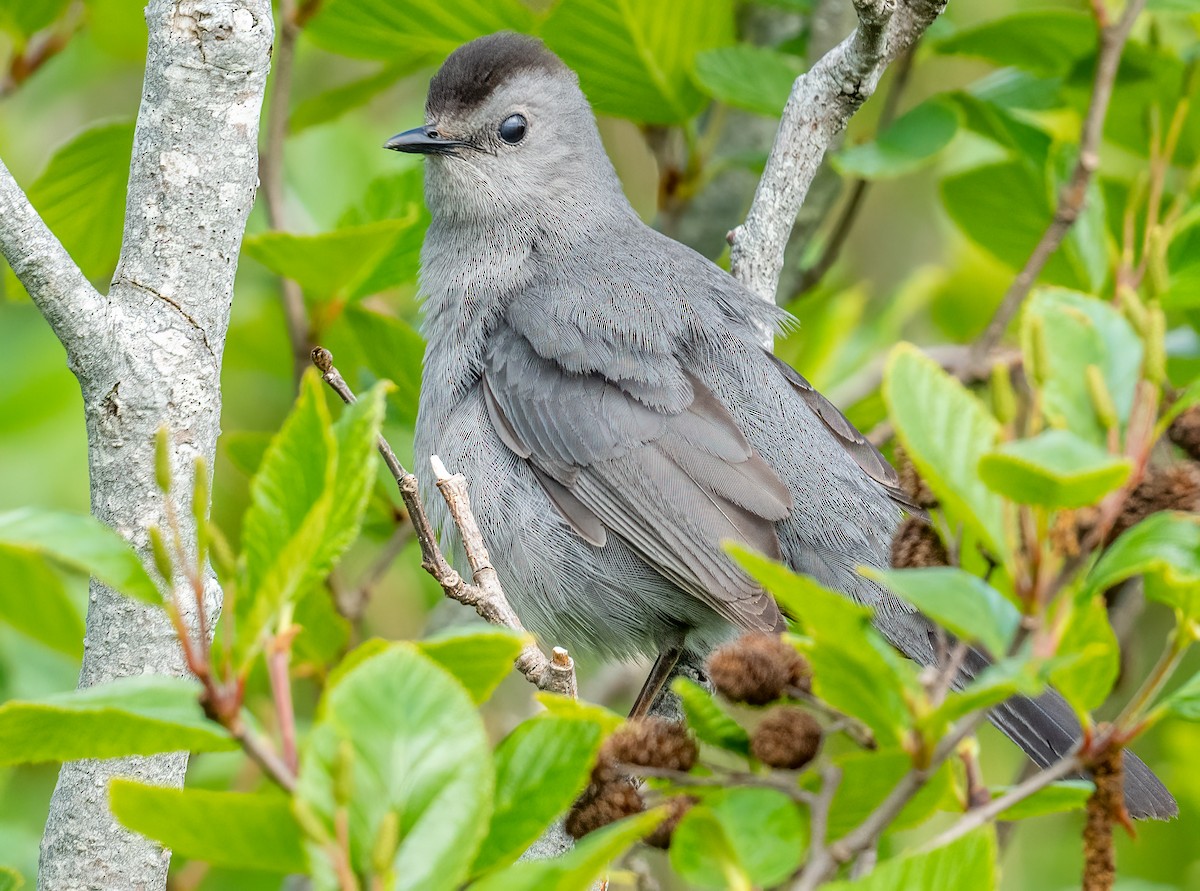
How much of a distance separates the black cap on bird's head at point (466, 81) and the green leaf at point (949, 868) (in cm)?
300

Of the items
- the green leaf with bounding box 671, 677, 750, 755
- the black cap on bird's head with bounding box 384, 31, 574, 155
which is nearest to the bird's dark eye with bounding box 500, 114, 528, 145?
the black cap on bird's head with bounding box 384, 31, 574, 155

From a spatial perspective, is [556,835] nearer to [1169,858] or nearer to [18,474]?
[18,474]

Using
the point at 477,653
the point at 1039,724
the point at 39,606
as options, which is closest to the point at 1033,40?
the point at 1039,724

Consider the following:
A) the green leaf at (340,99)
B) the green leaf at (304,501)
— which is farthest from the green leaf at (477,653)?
the green leaf at (340,99)

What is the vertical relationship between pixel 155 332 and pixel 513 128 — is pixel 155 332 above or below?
below

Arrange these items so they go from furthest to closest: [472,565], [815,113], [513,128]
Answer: [513,128] < [815,113] < [472,565]

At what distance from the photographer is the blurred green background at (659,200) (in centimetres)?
339

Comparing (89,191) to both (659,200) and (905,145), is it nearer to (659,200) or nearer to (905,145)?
(659,200)

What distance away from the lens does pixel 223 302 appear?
2277 mm

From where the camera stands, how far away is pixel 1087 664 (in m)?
1.53

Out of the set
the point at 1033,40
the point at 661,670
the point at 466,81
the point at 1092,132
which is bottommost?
the point at 661,670

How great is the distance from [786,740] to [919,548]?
31 centimetres

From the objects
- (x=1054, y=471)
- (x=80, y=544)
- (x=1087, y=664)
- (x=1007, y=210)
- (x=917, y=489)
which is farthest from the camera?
(x=1007, y=210)

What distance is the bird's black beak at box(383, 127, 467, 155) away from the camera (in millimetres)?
3928
